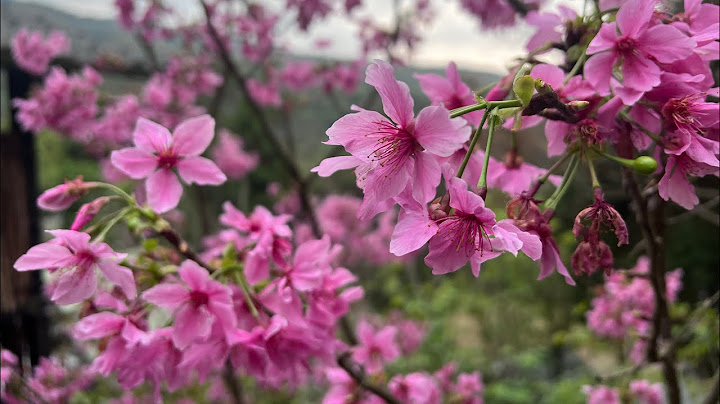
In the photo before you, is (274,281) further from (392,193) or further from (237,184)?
(237,184)

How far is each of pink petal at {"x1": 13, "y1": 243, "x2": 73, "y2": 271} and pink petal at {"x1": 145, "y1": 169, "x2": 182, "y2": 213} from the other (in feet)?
0.43

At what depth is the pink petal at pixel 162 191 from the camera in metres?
0.70

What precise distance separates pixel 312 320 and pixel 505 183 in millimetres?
332

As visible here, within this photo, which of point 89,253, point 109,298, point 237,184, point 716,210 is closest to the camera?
point 89,253

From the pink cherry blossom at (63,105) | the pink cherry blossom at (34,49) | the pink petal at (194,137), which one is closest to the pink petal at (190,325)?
the pink petal at (194,137)

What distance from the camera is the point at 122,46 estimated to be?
2.85 meters

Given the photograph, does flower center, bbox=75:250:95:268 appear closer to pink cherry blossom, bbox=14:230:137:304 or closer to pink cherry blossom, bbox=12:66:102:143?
pink cherry blossom, bbox=14:230:137:304

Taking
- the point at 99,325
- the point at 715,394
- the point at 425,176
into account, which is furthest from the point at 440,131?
the point at 715,394

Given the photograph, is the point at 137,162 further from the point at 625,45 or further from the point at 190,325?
the point at 625,45

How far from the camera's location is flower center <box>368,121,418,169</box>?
45 cm

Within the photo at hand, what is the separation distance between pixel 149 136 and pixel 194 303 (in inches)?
9.0

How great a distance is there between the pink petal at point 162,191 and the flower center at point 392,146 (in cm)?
36

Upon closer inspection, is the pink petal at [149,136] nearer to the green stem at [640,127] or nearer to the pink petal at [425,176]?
the pink petal at [425,176]

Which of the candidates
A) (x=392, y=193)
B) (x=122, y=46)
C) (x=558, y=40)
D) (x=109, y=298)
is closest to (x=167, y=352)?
(x=109, y=298)
